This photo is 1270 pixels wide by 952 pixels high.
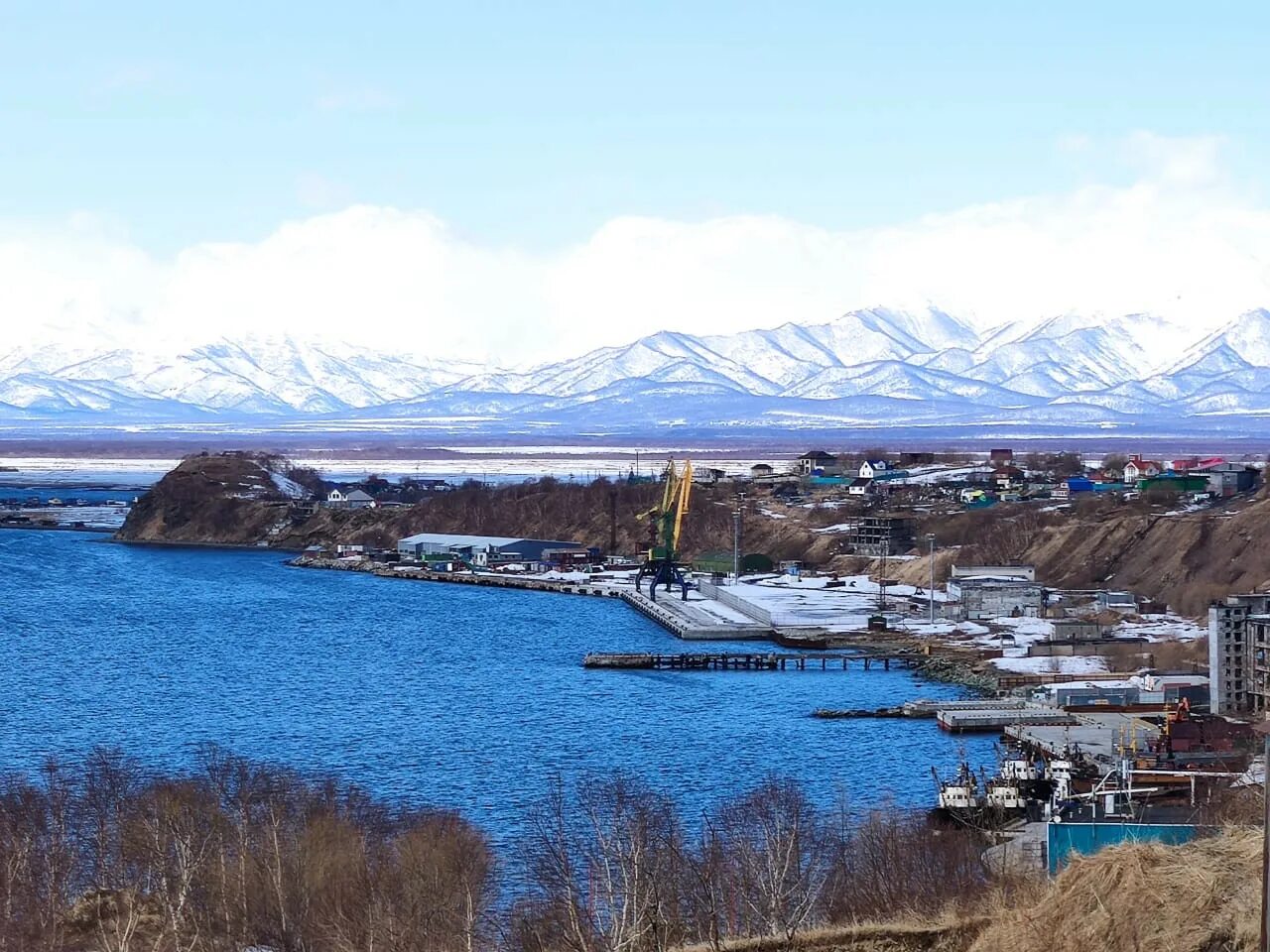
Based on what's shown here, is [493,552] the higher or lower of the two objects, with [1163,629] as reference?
higher

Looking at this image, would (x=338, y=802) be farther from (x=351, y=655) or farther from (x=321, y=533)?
(x=321, y=533)

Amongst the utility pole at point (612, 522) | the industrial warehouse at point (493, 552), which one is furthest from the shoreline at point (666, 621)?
the utility pole at point (612, 522)

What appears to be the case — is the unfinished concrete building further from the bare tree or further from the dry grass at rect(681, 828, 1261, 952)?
the dry grass at rect(681, 828, 1261, 952)

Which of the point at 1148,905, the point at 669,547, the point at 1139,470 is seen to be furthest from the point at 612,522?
the point at 1148,905

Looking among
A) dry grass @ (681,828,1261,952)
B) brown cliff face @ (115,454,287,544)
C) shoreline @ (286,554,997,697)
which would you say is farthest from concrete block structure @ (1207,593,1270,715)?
brown cliff face @ (115,454,287,544)

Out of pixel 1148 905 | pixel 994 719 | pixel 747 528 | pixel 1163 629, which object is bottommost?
pixel 994 719

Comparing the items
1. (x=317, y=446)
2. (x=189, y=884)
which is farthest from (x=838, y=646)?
(x=317, y=446)

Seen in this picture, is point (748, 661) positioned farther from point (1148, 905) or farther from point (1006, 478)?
point (1006, 478)
